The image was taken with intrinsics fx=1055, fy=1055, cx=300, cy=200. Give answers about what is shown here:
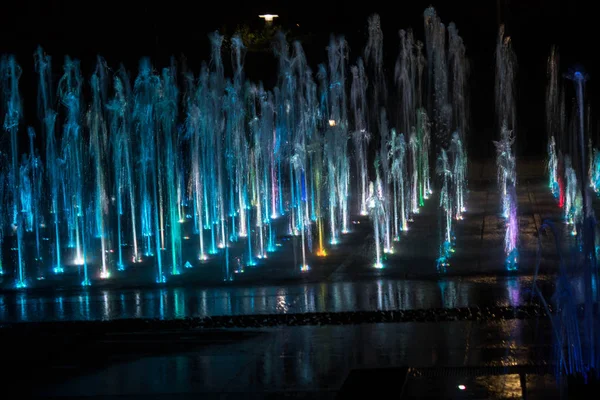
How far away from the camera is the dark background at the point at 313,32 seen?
1047 inches

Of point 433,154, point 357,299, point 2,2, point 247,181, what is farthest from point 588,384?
point 2,2

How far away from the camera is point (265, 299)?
9.22 meters

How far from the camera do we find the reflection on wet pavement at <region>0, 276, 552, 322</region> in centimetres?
855

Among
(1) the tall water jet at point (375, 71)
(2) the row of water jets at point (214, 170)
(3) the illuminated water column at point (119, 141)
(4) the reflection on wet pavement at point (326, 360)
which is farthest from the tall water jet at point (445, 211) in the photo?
(1) the tall water jet at point (375, 71)

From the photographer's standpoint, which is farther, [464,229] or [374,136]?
[374,136]

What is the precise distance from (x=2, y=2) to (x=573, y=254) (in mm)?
18917

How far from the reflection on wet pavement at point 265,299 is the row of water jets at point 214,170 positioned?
4.35 ft

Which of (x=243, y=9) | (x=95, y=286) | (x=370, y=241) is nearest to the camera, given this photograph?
(x=95, y=286)

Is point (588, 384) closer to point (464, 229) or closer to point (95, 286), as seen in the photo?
point (95, 286)

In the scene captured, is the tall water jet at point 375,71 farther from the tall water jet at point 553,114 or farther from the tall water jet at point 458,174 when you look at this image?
the tall water jet at point 458,174

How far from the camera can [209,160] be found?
19.0m

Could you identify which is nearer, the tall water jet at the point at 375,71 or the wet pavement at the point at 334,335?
the wet pavement at the point at 334,335

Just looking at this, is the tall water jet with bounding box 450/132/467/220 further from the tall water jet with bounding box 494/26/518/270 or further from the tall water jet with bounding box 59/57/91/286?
the tall water jet with bounding box 59/57/91/286

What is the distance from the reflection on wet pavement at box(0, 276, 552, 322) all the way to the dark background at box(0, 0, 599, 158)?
579 inches
